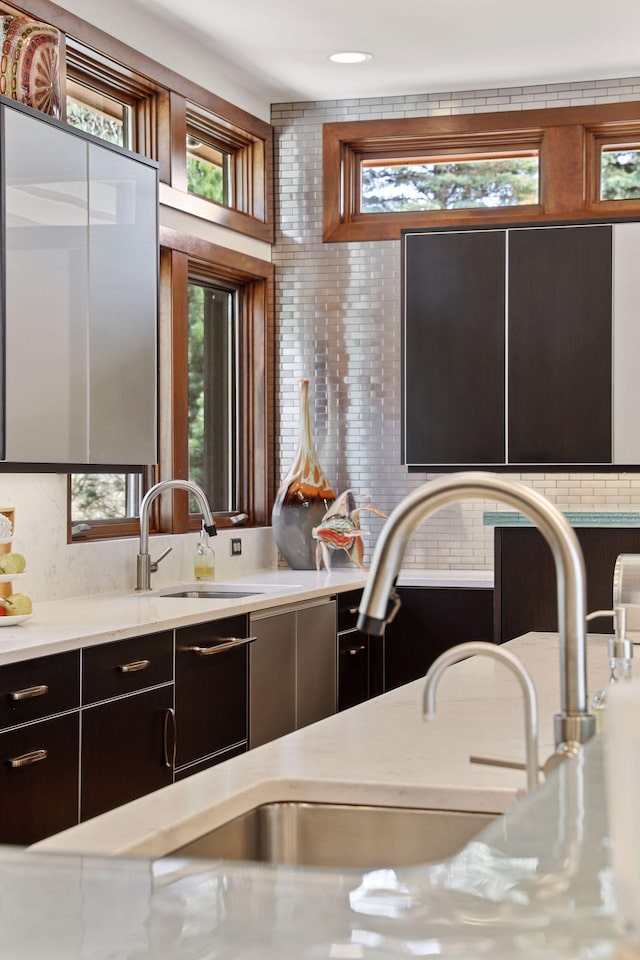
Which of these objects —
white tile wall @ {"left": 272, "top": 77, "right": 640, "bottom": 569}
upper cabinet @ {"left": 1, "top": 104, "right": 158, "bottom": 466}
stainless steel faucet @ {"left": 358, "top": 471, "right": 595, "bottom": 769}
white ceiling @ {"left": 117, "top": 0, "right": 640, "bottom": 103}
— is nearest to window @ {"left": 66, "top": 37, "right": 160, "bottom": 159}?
white ceiling @ {"left": 117, "top": 0, "right": 640, "bottom": 103}

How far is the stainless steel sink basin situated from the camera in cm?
167

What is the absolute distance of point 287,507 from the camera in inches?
236

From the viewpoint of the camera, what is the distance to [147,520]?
15.9 feet

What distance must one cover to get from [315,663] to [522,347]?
1751mm

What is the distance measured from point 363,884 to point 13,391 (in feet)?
10.1

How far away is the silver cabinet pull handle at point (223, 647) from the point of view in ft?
13.4

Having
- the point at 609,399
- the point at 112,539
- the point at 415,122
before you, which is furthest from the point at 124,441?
the point at 415,122

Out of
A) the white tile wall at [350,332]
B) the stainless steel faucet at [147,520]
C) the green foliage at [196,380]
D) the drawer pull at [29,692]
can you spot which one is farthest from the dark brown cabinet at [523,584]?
the drawer pull at [29,692]

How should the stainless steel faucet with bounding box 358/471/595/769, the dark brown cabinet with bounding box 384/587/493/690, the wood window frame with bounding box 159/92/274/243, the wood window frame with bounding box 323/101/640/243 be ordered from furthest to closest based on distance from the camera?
the wood window frame with bounding box 323/101/640/243 → the dark brown cabinet with bounding box 384/587/493/690 → the wood window frame with bounding box 159/92/274/243 → the stainless steel faucet with bounding box 358/471/595/769

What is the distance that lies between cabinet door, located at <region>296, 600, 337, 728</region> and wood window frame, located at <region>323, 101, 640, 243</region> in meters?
2.21

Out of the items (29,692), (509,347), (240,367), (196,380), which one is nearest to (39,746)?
(29,692)

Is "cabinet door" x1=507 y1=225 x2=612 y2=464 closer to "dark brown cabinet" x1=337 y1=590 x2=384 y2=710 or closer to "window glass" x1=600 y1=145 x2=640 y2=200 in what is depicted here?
"window glass" x1=600 y1=145 x2=640 y2=200

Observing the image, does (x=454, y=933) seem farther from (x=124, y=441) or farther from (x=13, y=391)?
(x=124, y=441)

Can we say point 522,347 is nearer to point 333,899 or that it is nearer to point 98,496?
→ point 98,496
